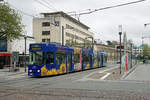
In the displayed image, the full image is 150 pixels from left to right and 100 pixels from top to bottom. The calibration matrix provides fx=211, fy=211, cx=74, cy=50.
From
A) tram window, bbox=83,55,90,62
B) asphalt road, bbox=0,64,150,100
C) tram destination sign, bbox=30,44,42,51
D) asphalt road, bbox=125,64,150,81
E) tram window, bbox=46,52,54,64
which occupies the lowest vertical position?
asphalt road, bbox=125,64,150,81

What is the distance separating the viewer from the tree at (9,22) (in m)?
20.6

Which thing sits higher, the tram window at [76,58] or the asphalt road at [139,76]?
the tram window at [76,58]

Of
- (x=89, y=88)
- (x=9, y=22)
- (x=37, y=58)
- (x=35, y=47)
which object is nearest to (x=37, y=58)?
(x=37, y=58)

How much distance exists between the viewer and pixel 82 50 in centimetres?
3005

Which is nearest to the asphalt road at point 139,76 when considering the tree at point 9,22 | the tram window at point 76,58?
the tram window at point 76,58

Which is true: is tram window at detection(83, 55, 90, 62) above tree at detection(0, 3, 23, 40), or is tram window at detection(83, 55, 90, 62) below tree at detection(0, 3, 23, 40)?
below

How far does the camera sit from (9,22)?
68.8ft

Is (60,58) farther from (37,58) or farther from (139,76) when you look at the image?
(139,76)

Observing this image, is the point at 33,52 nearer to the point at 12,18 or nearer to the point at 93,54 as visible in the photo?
the point at 12,18

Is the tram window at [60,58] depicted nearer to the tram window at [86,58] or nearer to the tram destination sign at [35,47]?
the tram destination sign at [35,47]

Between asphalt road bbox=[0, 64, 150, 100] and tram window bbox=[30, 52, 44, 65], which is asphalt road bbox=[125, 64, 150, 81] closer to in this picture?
asphalt road bbox=[0, 64, 150, 100]

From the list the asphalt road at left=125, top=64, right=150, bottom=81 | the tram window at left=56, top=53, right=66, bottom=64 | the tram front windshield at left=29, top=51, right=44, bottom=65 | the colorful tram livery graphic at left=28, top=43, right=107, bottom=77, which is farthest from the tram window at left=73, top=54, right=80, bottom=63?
the tram front windshield at left=29, top=51, right=44, bottom=65

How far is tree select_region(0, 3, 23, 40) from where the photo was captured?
20.6 meters

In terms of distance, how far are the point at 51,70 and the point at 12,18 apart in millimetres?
6599
